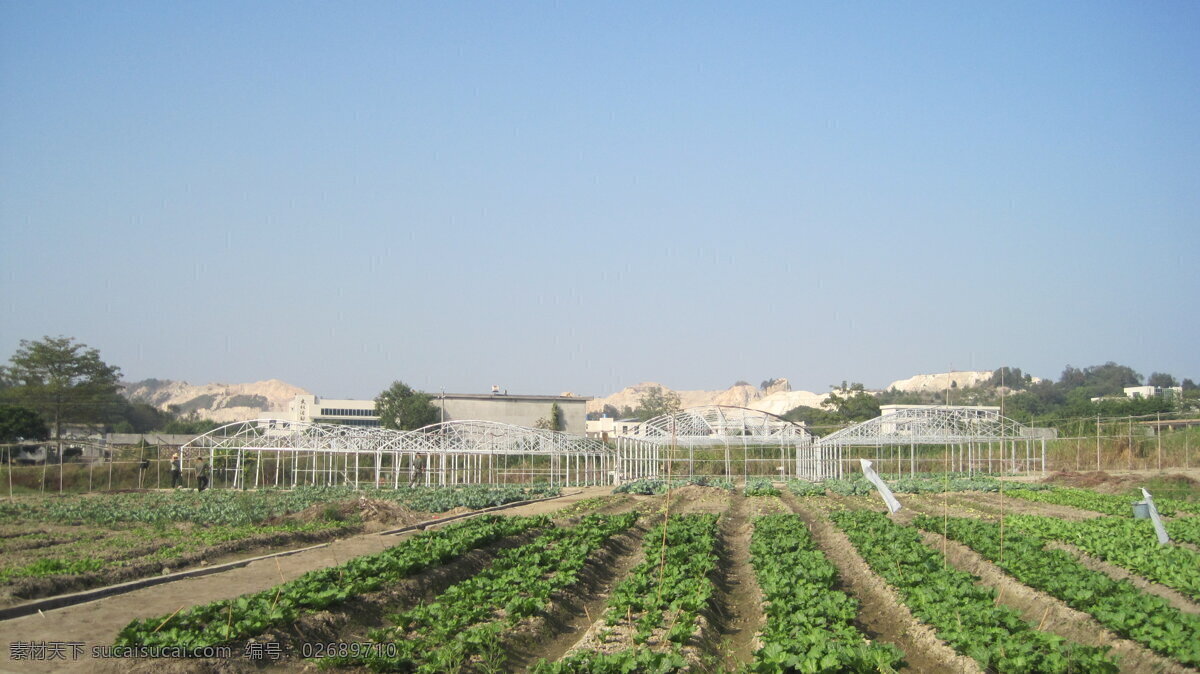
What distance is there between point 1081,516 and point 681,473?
31.6 meters

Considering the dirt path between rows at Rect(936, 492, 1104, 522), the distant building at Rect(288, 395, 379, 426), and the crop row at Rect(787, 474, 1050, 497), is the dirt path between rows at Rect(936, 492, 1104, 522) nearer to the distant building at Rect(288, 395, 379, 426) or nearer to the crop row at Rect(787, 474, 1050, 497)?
the crop row at Rect(787, 474, 1050, 497)

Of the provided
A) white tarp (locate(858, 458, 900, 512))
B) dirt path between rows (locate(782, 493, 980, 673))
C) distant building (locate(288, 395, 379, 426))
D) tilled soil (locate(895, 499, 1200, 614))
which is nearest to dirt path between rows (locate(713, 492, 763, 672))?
dirt path between rows (locate(782, 493, 980, 673))

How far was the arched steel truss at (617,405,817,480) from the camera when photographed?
155 feet

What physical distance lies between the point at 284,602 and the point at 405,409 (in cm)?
8173

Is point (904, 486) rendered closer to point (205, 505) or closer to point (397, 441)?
point (397, 441)

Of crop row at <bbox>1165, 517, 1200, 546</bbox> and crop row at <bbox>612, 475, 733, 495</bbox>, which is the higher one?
crop row at <bbox>1165, 517, 1200, 546</bbox>

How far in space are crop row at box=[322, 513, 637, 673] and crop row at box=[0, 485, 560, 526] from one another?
1259 centimetres

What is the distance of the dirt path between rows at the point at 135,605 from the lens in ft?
30.8

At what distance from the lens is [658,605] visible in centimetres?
1152

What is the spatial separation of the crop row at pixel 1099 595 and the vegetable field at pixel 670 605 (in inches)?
1.4

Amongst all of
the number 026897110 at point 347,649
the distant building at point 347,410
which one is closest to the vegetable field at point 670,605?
the number 026897110 at point 347,649

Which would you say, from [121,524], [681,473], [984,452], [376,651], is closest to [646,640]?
[376,651]

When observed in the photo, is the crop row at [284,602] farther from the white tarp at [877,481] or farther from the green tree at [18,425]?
the green tree at [18,425]

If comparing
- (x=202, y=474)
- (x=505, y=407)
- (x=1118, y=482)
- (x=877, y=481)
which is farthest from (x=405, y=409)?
(x=877, y=481)
